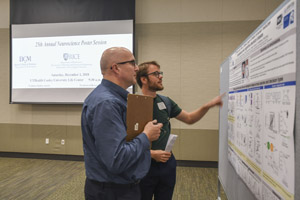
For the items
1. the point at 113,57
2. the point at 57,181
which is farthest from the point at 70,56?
the point at 113,57

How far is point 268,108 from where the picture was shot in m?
1.06

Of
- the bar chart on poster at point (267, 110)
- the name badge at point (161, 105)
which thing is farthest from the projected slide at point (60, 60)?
the bar chart on poster at point (267, 110)

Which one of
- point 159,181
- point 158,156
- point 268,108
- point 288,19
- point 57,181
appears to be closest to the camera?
point 288,19

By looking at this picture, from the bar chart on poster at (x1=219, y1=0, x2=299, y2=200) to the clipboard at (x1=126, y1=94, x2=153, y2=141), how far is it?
0.65 metres

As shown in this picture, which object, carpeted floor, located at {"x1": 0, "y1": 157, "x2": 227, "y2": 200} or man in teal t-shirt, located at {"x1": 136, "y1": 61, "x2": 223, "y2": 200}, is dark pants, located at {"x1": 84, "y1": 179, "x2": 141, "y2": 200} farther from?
carpeted floor, located at {"x1": 0, "y1": 157, "x2": 227, "y2": 200}

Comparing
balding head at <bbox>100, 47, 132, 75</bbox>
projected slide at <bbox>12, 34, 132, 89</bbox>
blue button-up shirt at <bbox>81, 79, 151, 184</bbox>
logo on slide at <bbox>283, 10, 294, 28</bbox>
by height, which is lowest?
blue button-up shirt at <bbox>81, 79, 151, 184</bbox>

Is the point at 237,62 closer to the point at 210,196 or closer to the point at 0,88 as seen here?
the point at 210,196

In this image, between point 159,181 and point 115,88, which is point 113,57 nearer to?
point 115,88

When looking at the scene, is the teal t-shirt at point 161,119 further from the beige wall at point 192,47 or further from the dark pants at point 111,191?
the beige wall at point 192,47

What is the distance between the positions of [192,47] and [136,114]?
10.0 feet

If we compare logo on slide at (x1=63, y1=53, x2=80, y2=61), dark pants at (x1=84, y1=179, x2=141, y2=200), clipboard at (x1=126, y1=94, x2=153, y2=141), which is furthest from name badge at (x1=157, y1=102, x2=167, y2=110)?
logo on slide at (x1=63, y1=53, x2=80, y2=61)

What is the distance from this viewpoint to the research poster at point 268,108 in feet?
2.79

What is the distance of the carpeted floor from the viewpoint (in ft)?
8.74

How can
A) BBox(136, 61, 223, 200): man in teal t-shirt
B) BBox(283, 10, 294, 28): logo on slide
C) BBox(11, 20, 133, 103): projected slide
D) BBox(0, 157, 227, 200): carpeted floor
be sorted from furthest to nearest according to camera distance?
BBox(11, 20, 133, 103): projected slide
BBox(0, 157, 227, 200): carpeted floor
BBox(136, 61, 223, 200): man in teal t-shirt
BBox(283, 10, 294, 28): logo on slide
